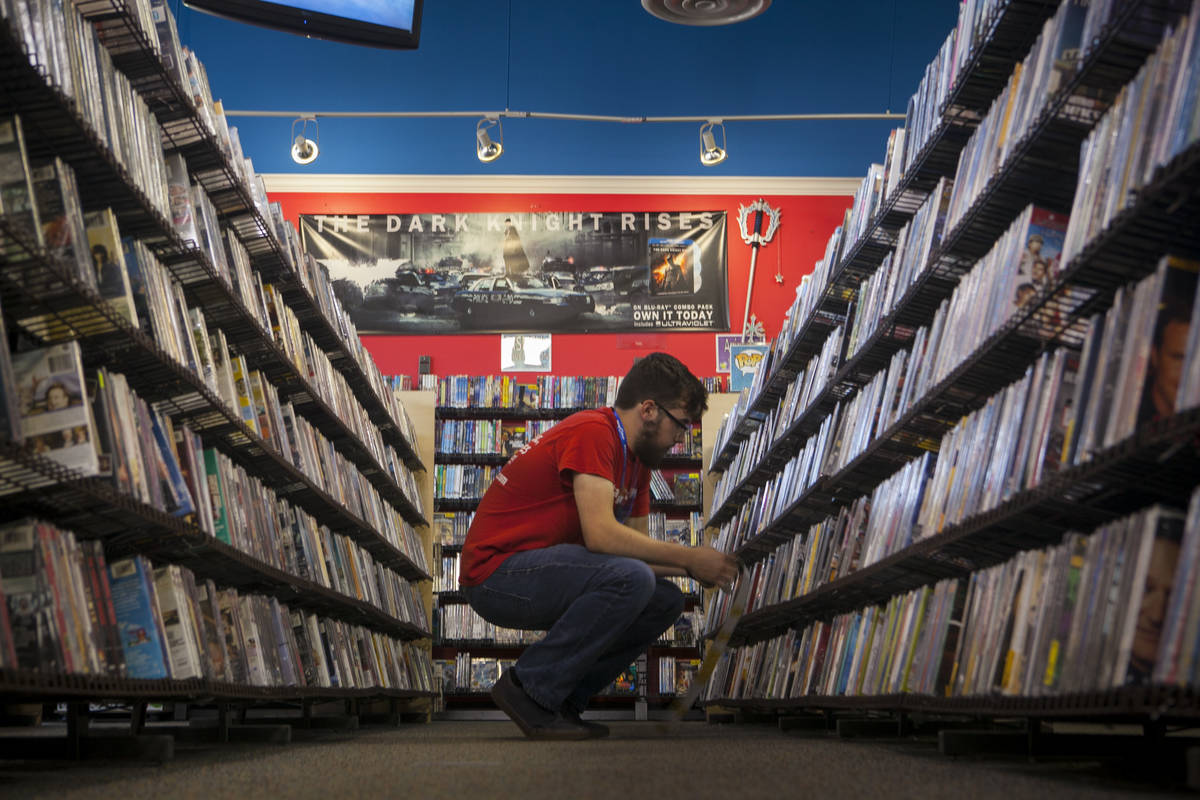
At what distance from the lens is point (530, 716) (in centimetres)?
307

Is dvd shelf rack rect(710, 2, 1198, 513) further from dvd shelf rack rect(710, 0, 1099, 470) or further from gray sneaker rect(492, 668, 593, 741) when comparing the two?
gray sneaker rect(492, 668, 593, 741)

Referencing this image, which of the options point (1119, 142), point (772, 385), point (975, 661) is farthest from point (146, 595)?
point (772, 385)

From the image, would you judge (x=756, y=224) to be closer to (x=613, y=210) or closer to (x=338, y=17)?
(x=613, y=210)

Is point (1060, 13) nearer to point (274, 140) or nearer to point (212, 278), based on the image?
point (212, 278)

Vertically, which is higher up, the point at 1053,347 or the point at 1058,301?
the point at 1058,301

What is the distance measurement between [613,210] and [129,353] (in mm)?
7451

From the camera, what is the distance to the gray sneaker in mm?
3068

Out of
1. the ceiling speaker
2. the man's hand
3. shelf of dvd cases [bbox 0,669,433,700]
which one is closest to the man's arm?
the man's hand

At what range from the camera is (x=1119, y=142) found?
1837 mm

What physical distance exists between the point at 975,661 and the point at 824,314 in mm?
2129

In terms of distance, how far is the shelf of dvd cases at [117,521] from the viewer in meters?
1.80

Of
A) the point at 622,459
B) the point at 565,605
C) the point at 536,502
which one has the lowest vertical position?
the point at 565,605

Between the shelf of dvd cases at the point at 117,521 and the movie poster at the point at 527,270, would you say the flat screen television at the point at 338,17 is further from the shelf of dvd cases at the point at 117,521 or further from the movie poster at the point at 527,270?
the movie poster at the point at 527,270

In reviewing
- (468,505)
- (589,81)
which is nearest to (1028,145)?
(468,505)
